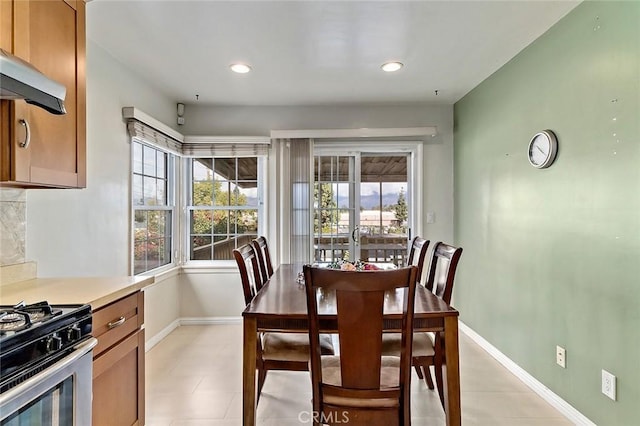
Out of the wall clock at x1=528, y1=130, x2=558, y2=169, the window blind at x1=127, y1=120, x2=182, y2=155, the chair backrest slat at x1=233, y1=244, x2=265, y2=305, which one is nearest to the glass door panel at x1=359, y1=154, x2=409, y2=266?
the wall clock at x1=528, y1=130, x2=558, y2=169

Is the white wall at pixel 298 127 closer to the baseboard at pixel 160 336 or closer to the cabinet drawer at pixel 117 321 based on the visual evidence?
the baseboard at pixel 160 336

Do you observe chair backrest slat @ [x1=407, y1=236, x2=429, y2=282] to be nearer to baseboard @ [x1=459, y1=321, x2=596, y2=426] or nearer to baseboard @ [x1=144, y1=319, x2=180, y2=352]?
baseboard @ [x1=459, y1=321, x2=596, y2=426]

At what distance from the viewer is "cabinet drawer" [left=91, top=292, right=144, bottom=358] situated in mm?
1476

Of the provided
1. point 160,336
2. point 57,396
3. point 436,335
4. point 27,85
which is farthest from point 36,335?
point 160,336

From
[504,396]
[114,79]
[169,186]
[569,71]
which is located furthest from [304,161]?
[504,396]

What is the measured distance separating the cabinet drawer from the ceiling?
167 cm

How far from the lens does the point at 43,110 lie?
1551 mm

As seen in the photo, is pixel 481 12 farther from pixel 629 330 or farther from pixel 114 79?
pixel 114 79

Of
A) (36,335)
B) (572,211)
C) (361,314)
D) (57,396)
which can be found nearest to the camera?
(36,335)

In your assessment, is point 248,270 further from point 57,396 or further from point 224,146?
point 224,146

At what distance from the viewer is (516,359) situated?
2.71 meters

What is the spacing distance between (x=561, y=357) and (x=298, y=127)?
3093 millimetres

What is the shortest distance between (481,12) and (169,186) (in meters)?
3.22

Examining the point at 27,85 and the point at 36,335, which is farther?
the point at 27,85
